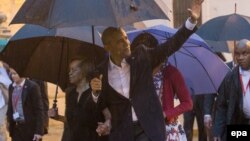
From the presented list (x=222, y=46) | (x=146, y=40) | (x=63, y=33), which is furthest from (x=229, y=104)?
(x=222, y=46)

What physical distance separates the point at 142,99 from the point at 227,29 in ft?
14.0

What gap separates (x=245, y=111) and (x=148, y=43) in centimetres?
142

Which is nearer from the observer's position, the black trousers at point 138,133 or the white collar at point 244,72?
the black trousers at point 138,133

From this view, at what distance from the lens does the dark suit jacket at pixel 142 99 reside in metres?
5.18

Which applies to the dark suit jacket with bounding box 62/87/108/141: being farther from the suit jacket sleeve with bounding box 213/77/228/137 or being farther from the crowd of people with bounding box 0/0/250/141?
the suit jacket sleeve with bounding box 213/77/228/137

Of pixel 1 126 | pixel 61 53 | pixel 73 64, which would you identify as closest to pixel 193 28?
pixel 73 64

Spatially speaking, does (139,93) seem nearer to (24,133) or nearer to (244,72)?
(244,72)

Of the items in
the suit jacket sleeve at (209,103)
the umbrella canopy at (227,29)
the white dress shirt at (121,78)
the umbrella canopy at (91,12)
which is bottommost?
the suit jacket sleeve at (209,103)

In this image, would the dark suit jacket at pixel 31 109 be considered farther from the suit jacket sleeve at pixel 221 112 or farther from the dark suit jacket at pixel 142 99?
the dark suit jacket at pixel 142 99

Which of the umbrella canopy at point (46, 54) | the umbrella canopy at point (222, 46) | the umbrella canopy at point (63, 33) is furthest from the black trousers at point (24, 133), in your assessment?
the umbrella canopy at point (222, 46)

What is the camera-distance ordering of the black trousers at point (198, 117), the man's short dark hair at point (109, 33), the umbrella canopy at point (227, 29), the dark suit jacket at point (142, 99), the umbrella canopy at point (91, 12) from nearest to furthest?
the umbrella canopy at point (91, 12), the dark suit jacket at point (142, 99), the man's short dark hair at point (109, 33), the umbrella canopy at point (227, 29), the black trousers at point (198, 117)

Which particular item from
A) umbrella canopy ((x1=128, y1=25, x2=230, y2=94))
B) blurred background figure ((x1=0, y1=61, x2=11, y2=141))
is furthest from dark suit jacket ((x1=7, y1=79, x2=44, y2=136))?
umbrella canopy ((x1=128, y1=25, x2=230, y2=94))

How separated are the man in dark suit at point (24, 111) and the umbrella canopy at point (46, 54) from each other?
6.25ft

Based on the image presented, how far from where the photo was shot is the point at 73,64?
5.98 meters
